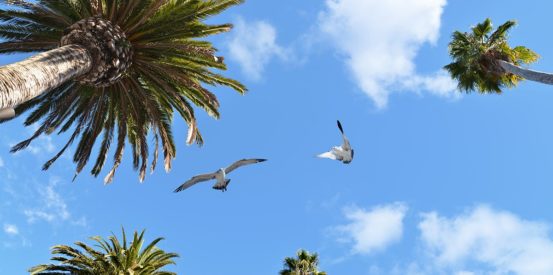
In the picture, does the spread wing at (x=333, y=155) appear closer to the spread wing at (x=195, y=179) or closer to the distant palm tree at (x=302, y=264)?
the spread wing at (x=195, y=179)

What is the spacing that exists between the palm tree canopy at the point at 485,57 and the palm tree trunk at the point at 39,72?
16.0m

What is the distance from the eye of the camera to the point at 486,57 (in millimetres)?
20344

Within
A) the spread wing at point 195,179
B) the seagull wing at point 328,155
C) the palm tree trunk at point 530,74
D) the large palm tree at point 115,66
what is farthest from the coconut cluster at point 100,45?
the palm tree trunk at point 530,74

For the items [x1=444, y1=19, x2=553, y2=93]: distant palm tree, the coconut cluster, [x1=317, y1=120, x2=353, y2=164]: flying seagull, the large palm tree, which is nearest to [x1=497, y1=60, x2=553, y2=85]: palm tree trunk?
[x1=444, y1=19, x2=553, y2=93]: distant palm tree

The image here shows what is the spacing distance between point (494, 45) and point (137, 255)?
16.9m

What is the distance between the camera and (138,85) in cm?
1427

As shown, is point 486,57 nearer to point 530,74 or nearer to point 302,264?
point 530,74

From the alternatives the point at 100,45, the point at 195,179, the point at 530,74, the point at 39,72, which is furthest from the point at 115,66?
the point at 530,74

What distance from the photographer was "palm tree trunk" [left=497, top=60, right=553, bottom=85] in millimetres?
16019

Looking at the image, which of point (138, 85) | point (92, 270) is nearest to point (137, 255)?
point (92, 270)

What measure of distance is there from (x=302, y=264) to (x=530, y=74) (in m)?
14.0

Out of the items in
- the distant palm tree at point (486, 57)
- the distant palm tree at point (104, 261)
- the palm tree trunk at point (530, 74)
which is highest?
the distant palm tree at point (486, 57)

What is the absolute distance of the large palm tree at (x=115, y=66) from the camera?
11977 mm

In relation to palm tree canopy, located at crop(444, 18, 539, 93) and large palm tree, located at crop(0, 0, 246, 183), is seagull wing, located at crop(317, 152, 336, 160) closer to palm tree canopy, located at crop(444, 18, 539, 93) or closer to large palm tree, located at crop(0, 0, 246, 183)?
large palm tree, located at crop(0, 0, 246, 183)
